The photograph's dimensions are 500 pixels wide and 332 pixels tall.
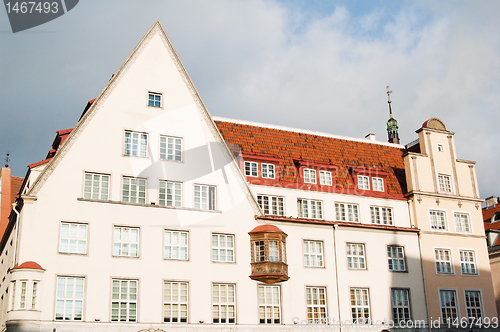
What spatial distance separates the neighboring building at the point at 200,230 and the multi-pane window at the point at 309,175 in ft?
0.28

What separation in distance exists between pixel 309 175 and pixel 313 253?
647cm

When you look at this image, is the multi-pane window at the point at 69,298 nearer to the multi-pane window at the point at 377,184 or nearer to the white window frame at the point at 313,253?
the white window frame at the point at 313,253

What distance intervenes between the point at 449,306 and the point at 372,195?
33.8ft

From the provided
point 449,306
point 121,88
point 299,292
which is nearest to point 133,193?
point 121,88

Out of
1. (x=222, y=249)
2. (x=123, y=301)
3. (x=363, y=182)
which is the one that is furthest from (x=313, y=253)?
(x=123, y=301)

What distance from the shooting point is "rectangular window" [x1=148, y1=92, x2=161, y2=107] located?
39250mm

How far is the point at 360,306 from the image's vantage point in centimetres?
4012

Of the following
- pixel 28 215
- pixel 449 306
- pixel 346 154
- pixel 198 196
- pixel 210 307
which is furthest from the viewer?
pixel 346 154

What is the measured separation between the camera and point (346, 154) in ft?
158

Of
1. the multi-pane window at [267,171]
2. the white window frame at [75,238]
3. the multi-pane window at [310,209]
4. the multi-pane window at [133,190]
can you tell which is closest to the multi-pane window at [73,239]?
the white window frame at [75,238]

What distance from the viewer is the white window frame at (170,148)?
38.2 meters

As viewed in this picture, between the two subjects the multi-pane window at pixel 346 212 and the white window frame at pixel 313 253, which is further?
the multi-pane window at pixel 346 212

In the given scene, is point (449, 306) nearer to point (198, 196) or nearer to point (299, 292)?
point (299, 292)

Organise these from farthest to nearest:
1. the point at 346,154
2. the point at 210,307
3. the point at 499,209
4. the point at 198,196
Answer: the point at 499,209, the point at 346,154, the point at 198,196, the point at 210,307
